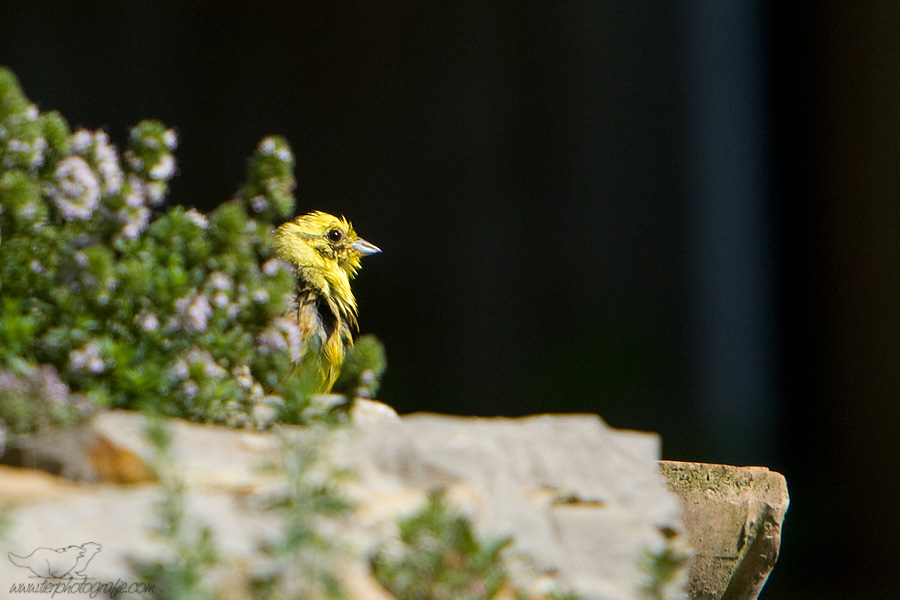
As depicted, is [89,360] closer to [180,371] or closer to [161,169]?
[180,371]

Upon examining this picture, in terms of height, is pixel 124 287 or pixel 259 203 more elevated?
pixel 259 203

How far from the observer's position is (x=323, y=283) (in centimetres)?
414

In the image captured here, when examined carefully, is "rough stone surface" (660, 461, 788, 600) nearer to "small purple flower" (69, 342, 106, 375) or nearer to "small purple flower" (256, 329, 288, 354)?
"small purple flower" (256, 329, 288, 354)

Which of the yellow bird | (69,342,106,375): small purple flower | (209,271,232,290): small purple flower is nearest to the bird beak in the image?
the yellow bird

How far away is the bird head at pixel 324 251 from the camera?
4191 mm

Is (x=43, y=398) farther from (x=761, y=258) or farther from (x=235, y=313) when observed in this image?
(x=761, y=258)

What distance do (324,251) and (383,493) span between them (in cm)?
247

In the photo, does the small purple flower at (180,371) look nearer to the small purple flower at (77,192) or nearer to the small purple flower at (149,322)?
the small purple flower at (149,322)

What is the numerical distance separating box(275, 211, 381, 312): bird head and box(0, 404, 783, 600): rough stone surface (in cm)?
188

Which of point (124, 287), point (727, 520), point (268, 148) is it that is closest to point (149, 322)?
point (124, 287)

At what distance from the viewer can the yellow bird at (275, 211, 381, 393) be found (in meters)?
3.82

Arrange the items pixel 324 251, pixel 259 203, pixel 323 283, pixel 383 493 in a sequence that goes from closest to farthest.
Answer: pixel 383 493, pixel 259 203, pixel 323 283, pixel 324 251

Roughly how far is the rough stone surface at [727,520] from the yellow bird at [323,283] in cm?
131

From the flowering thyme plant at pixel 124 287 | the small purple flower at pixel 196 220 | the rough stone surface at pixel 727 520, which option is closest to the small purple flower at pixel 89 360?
the flowering thyme plant at pixel 124 287
